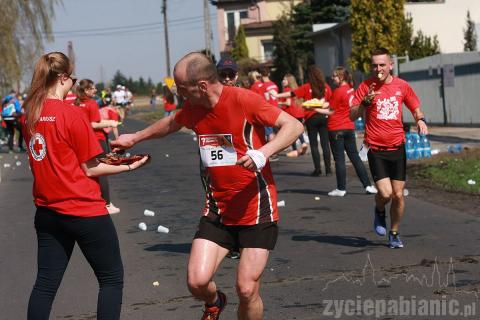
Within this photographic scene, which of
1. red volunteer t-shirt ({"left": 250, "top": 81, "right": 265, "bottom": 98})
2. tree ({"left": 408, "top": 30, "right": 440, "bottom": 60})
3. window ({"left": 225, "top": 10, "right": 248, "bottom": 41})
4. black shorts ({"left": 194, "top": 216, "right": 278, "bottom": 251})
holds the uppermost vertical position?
window ({"left": 225, "top": 10, "right": 248, "bottom": 41})

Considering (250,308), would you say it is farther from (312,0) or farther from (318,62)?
(312,0)

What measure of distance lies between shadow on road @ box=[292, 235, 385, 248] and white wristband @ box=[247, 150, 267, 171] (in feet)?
13.8

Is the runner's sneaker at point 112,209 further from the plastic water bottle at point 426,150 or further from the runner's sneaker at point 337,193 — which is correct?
the plastic water bottle at point 426,150

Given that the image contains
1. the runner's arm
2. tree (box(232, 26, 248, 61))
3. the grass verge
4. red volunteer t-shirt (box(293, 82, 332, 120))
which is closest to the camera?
the runner's arm

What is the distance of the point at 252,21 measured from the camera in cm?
7931

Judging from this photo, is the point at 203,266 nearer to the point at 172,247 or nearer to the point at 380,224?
the point at 380,224

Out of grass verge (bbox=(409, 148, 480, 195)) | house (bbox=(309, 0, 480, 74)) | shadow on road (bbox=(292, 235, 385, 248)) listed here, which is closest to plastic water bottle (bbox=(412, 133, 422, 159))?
grass verge (bbox=(409, 148, 480, 195))

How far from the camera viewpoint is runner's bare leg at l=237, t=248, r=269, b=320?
538cm

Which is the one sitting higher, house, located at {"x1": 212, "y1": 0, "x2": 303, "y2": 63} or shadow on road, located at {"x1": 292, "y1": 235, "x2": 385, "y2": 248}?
house, located at {"x1": 212, "y1": 0, "x2": 303, "y2": 63}

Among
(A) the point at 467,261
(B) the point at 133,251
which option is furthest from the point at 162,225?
(A) the point at 467,261

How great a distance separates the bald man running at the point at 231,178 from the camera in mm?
5371

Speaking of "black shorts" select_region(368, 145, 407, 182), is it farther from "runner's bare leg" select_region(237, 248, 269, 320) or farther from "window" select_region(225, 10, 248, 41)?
"window" select_region(225, 10, 248, 41)

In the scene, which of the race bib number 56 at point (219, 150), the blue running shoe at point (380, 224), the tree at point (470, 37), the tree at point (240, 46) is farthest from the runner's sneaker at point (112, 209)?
the tree at point (240, 46)

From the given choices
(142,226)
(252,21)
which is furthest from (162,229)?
(252,21)
